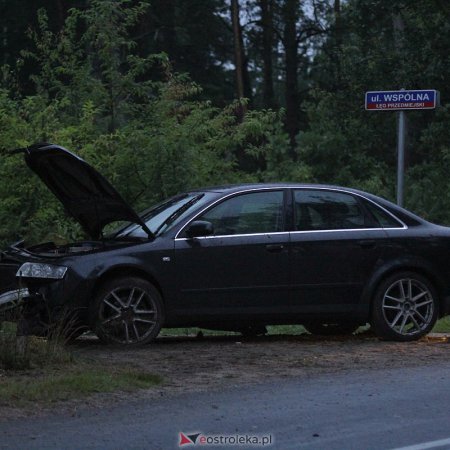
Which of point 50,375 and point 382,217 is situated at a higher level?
point 382,217

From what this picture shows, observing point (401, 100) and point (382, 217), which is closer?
point (382, 217)

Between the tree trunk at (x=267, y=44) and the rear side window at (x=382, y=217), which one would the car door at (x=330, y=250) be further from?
the tree trunk at (x=267, y=44)

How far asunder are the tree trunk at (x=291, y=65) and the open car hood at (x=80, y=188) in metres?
40.0

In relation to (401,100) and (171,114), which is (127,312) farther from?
(171,114)

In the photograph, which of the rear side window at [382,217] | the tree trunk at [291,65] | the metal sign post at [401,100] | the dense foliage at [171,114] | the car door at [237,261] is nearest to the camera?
the car door at [237,261]

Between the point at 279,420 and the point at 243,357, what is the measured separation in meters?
2.75

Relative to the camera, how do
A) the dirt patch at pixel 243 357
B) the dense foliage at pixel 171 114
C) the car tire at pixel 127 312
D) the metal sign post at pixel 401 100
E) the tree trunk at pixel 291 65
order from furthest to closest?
the tree trunk at pixel 291 65 < the dense foliage at pixel 171 114 < the metal sign post at pixel 401 100 < the car tire at pixel 127 312 < the dirt patch at pixel 243 357

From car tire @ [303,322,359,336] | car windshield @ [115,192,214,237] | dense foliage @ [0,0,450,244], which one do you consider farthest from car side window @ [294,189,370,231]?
dense foliage @ [0,0,450,244]

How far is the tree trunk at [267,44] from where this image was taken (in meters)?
50.9

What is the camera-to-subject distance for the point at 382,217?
1148 cm

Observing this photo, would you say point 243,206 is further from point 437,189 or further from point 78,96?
point 437,189

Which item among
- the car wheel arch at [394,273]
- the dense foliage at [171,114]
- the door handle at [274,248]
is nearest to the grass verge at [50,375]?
the door handle at [274,248]

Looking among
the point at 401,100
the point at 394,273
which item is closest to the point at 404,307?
the point at 394,273

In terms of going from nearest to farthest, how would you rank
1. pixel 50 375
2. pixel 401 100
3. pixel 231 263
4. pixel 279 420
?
1. pixel 279 420
2. pixel 50 375
3. pixel 231 263
4. pixel 401 100
